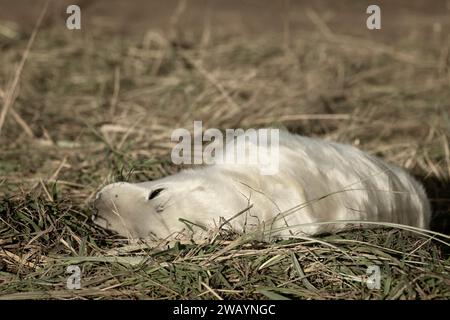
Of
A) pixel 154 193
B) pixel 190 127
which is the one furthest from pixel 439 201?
pixel 154 193

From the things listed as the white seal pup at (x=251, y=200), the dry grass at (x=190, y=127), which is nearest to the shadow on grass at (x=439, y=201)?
the dry grass at (x=190, y=127)

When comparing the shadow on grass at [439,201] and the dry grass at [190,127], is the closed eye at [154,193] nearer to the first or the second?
the dry grass at [190,127]

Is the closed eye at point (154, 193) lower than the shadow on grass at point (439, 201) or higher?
higher

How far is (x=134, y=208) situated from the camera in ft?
8.62

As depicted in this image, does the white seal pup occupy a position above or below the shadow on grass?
above

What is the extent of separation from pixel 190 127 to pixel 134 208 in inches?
57.0

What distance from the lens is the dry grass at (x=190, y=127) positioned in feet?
8.30

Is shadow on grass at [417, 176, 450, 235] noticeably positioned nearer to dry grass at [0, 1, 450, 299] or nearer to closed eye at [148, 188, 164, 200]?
dry grass at [0, 1, 450, 299]

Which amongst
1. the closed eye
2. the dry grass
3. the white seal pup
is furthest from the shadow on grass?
the closed eye

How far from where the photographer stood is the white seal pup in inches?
103

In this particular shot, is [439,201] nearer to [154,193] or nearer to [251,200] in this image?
[251,200]

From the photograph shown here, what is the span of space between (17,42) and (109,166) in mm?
2470

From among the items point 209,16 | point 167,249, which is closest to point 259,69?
point 209,16

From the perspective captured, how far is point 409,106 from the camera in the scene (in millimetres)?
4992
